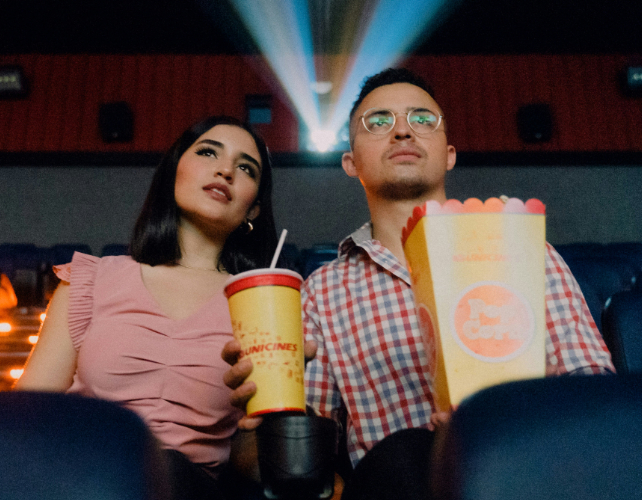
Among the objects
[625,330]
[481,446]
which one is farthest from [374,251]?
[481,446]

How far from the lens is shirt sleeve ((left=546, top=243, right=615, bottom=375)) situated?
0.62 meters

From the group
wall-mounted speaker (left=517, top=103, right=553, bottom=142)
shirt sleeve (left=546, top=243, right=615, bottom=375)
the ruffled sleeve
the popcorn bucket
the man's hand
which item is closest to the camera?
the popcorn bucket

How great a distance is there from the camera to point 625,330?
78cm

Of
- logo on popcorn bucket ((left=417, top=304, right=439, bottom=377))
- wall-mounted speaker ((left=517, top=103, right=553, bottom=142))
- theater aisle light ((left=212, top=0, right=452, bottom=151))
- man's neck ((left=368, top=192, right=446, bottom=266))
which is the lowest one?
logo on popcorn bucket ((left=417, top=304, right=439, bottom=377))

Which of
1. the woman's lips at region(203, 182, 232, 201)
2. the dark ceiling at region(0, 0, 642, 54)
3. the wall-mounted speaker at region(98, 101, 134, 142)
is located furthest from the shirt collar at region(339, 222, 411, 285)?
the wall-mounted speaker at region(98, 101, 134, 142)

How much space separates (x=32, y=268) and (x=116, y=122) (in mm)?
1213

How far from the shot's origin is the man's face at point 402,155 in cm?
84

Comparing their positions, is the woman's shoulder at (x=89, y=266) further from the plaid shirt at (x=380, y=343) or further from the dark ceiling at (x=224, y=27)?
the dark ceiling at (x=224, y=27)

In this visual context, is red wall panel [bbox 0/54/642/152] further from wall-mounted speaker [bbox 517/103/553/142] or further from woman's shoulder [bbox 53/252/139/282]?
woman's shoulder [bbox 53/252/139/282]

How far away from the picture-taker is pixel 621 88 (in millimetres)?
2941

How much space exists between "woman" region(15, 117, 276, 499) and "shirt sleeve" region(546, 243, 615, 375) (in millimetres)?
502

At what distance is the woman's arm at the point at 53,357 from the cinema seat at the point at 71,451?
1.68ft

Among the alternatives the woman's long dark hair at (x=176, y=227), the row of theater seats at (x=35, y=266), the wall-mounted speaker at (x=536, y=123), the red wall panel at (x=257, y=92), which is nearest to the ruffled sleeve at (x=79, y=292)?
the woman's long dark hair at (x=176, y=227)

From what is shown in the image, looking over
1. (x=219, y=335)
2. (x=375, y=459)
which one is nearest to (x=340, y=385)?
(x=219, y=335)
